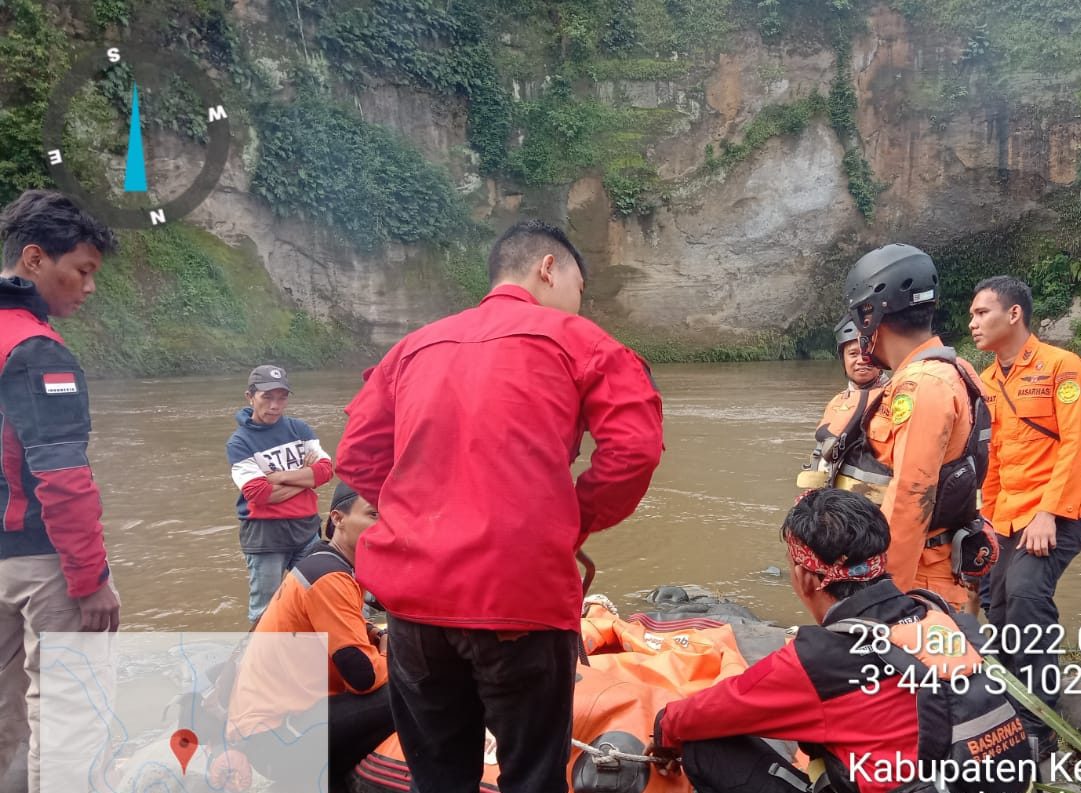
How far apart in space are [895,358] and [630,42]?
2682cm

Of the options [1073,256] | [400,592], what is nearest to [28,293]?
[400,592]

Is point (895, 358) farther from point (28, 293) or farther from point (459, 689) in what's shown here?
point (28, 293)

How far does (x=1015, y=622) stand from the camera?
3.65 meters

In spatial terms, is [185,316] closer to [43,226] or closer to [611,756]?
[43,226]

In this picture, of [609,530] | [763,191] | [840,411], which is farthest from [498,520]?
[763,191]

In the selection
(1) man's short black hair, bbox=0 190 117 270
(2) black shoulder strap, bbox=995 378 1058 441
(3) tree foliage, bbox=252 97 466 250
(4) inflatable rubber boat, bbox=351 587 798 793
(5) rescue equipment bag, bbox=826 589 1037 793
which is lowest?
(4) inflatable rubber boat, bbox=351 587 798 793

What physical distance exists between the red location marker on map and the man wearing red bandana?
1.77 metres

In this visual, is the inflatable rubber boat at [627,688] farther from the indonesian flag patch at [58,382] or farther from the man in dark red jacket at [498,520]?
the indonesian flag patch at [58,382]

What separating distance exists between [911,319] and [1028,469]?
1.64 m

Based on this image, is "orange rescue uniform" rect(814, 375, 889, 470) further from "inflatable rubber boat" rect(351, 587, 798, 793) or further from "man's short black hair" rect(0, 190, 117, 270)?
"man's short black hair" rect(0, 190, 117, 270)

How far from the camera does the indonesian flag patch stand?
8.93 ft

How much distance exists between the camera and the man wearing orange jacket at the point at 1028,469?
3658mm
